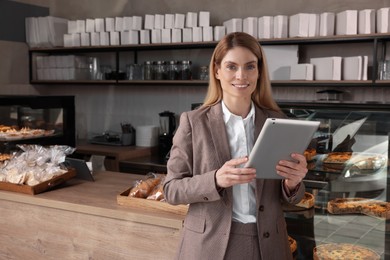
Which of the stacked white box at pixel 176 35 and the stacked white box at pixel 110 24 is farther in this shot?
the stacked white box at pixel 110 24

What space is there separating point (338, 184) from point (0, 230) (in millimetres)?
1831

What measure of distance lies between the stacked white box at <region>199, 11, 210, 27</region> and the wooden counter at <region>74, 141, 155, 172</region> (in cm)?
136

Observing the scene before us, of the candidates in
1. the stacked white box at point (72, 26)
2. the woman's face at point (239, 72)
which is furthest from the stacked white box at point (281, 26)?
the woman's face at point (239, 72)

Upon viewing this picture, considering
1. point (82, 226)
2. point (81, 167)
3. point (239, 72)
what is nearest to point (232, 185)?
point (239, 72)

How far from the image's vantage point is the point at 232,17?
4.62 meters

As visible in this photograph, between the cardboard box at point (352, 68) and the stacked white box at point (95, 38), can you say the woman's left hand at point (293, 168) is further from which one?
the stacked white box at point (95, 38)

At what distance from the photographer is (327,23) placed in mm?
3910

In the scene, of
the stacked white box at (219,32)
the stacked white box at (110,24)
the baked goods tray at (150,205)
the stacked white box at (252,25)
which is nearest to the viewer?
the baked goods tray at (150,205)

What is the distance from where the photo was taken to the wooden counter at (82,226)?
213cm

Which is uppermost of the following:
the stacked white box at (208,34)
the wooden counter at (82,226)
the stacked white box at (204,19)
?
the stacked white box at (204,19)

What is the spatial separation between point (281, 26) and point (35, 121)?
2.15 m

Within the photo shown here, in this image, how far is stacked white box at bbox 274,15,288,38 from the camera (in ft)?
13.4

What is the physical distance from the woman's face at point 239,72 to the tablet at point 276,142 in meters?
0.22

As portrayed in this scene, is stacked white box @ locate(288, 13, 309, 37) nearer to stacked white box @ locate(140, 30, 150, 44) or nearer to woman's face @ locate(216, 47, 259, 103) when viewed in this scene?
stacked white box @ locate(140, 30, 150, 44)
